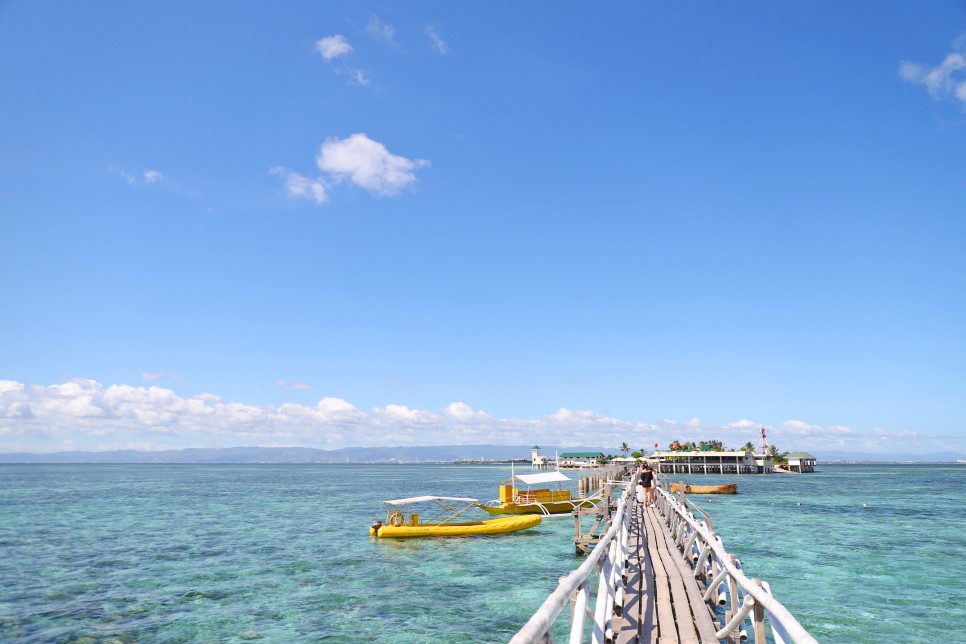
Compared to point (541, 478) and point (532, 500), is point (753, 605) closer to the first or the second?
point (541, 478)

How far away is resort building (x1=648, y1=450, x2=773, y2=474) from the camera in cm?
13088

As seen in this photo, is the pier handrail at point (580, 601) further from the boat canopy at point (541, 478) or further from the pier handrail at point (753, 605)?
the boat canopy at point (541, 478)

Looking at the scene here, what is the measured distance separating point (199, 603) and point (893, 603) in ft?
74.0

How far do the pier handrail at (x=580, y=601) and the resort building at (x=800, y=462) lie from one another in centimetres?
16220

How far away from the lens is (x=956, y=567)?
2527 centimetres

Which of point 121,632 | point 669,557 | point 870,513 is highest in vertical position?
point 669,557

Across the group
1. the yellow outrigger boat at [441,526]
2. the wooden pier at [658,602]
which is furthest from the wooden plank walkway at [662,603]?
the yellow outrigger boat at [441,526]

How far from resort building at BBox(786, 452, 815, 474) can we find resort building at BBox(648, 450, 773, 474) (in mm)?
16901

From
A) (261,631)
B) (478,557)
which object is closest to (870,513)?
(478,557)

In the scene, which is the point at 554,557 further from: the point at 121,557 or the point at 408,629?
the point at 121,557

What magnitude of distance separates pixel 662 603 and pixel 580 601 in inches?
213

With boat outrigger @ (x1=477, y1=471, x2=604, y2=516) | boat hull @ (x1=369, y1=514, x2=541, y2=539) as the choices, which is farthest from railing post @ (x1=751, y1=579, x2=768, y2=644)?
boat outrigger @ (x1=477, y1=471, x2=604, y2=516)

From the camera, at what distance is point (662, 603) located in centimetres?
1018

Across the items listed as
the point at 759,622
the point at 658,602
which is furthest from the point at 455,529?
the point at 759,622
